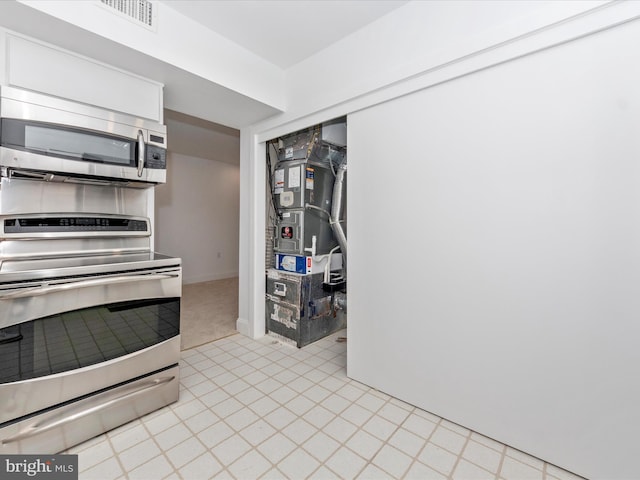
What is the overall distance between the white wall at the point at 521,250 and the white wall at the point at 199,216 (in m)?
4.37

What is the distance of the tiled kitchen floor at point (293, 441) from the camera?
130 cm

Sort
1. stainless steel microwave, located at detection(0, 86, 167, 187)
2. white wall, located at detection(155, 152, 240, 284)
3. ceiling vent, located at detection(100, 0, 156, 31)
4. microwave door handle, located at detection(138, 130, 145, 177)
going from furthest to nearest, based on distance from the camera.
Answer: white wall, located at detection(155, 152, 240, 284)
microwave door handle, located at detection(138, 130, 145, 177)
ceiling vent, located at detection(100, 0, 156, 31)
stainless steel microwave, located at detection(0, 86, 167, 187)

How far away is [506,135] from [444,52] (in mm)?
581

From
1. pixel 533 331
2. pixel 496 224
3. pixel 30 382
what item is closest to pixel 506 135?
pixel 496 224

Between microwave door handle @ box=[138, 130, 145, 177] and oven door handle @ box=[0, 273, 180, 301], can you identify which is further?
microwave door handle @ box=[138, 130, 145, 177]

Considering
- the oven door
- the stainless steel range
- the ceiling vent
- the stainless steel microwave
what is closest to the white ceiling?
the ceiling vent

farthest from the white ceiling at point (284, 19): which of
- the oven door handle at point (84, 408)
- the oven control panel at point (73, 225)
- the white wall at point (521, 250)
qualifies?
the oven door handle at point (84, 408)

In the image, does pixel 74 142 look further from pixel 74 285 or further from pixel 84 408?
pixel 84 408

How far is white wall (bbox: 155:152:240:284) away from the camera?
16.8 feet

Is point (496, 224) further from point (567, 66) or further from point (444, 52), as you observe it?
point (444, 52)

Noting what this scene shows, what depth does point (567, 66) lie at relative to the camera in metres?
1.28

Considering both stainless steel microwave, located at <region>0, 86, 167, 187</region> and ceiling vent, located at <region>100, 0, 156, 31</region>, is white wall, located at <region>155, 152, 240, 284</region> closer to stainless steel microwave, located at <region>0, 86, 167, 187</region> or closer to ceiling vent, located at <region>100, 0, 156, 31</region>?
stainless steel microwave, located at <region>0, 86, 167, 187</region>

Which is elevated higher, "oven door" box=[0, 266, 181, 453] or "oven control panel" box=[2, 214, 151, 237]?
"oven control panel" box=[2, 214, 151, 237]

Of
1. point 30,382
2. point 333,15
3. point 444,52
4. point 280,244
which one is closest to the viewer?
point 30,382
